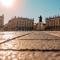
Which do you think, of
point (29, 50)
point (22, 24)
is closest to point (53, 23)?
point (22, 24)

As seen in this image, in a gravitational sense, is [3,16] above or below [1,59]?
above

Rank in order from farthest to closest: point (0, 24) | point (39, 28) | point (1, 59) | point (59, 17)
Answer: point (0, 24) → point (59, 17) → point (39, 28) → point (1, 59)

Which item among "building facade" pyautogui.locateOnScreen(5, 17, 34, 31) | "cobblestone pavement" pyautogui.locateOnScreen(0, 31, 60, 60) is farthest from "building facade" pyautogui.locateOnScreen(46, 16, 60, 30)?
"cobblestone pavement" pyautogui.locateOnScreen(0, 31, 60, 60)

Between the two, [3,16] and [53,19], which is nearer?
[53,19]

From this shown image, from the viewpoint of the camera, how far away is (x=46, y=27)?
6078cm

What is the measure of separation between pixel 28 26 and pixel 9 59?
62959 mm

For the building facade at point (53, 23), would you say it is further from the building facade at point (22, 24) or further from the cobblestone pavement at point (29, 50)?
the cobblestone pavement at point (29, 50)

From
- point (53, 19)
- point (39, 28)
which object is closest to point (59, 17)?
point (53, 19)

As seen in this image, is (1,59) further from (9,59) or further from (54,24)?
(54,24)

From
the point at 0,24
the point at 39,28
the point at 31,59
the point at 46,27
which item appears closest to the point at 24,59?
the point at 31,59

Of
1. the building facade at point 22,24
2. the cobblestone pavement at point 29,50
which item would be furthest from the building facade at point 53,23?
the cobblestone pavement at point 29,50

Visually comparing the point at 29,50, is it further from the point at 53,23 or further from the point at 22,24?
the point at 22,24

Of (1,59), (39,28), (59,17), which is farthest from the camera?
(59,17)

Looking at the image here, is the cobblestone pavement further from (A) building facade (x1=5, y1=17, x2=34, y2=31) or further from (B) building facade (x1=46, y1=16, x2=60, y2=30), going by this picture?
(A) building facade (x1=5, y1=17, x2=34, y2=31)
